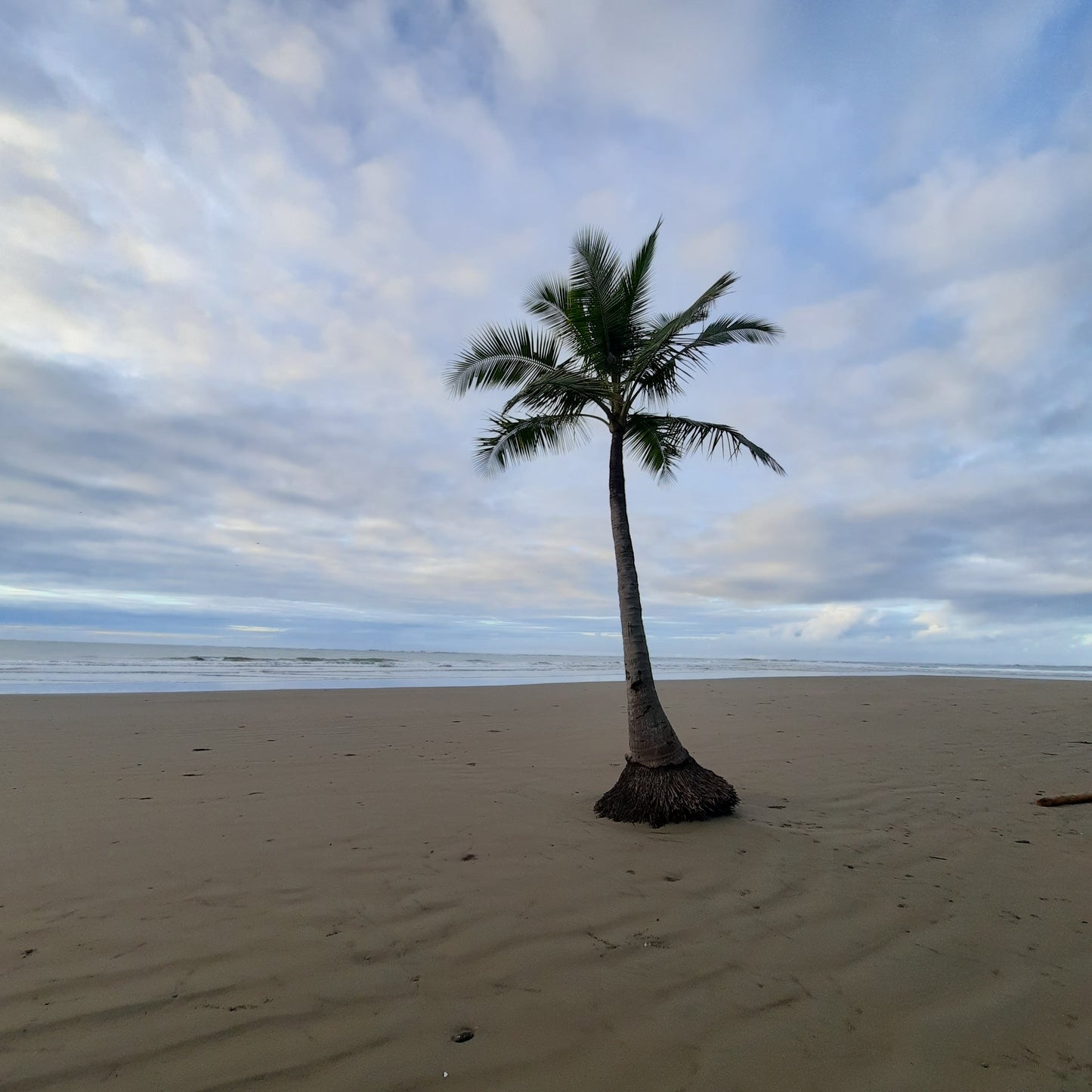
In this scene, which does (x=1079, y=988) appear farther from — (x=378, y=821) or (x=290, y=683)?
(x=290, y=683)

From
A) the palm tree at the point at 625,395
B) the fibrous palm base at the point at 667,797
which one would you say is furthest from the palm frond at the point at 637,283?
the fibrous palm base at the point at 667,797

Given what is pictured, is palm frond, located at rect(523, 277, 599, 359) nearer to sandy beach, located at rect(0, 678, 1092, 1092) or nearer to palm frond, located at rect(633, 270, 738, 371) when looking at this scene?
palm frond, located at rect(633, 270, 738, 371)

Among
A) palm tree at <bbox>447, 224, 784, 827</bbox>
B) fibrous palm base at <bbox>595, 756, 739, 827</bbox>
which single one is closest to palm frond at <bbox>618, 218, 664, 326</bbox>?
palm tree at <bbox>447, 224, 784, 827</bbox>

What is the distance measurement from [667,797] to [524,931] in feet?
8.78

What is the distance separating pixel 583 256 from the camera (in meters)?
7.64

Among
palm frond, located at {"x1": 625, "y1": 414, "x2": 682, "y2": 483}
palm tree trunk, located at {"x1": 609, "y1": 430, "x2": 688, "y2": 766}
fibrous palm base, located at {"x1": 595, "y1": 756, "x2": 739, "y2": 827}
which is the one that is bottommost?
fibrous palm base, located at {"x1": 595, "y1": 756, "x2": 739, "y2": 827}

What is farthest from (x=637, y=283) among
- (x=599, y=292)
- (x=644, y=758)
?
(x=644, y=758)

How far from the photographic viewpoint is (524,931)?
394cm

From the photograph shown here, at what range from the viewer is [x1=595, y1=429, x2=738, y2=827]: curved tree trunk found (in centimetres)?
622

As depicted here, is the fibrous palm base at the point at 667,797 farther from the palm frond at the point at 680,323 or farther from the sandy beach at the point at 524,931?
the palm frond at the point at 680,323

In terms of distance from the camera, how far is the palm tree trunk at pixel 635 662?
6.52 meters

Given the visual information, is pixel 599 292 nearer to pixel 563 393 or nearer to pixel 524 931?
pixel 563 393

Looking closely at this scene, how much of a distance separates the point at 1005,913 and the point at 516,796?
15.1 feet

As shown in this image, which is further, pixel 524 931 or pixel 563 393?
pixel 563 393
